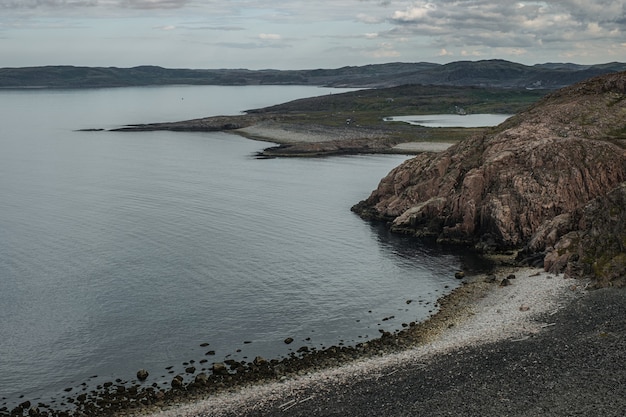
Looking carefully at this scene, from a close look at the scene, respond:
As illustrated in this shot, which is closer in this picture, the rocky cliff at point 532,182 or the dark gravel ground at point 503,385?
the dark gravel ground at point 503,385

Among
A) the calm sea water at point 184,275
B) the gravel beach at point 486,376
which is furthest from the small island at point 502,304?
the calm sea water at point 184,275

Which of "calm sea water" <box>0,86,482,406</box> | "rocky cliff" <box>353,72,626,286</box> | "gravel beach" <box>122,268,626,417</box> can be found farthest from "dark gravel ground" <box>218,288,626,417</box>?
"rocky cliff" <box>353,72,626,286</box>

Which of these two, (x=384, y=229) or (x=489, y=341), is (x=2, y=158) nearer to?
(x=384, y=229)

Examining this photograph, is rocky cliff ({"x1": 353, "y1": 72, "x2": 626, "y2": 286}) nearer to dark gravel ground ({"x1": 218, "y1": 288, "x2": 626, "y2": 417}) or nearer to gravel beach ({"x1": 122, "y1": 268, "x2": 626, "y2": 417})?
gravel beach ({"x1": 122, "y1": 268, "x2": 626, "y2": 417})

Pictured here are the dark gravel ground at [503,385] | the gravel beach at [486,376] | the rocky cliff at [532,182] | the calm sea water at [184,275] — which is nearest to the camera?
the dark gravel ground at [503,385]

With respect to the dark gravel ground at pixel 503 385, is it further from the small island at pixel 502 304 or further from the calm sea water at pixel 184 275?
the calm sea water at pixel 184 275

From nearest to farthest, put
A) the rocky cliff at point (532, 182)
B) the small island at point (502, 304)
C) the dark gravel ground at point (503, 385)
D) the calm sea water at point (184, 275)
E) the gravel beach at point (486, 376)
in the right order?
the dark gravel ground at point (503, 385) < the gravel beach at point (486, 376) < the small island at point (502, 304) < the calm sea water at point (184, 275) < the rocky cliff at point (532, 182)

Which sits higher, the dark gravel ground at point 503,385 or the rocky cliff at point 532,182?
the rocky cliff at point 532,182

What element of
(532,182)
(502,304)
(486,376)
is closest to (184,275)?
(502,304)
